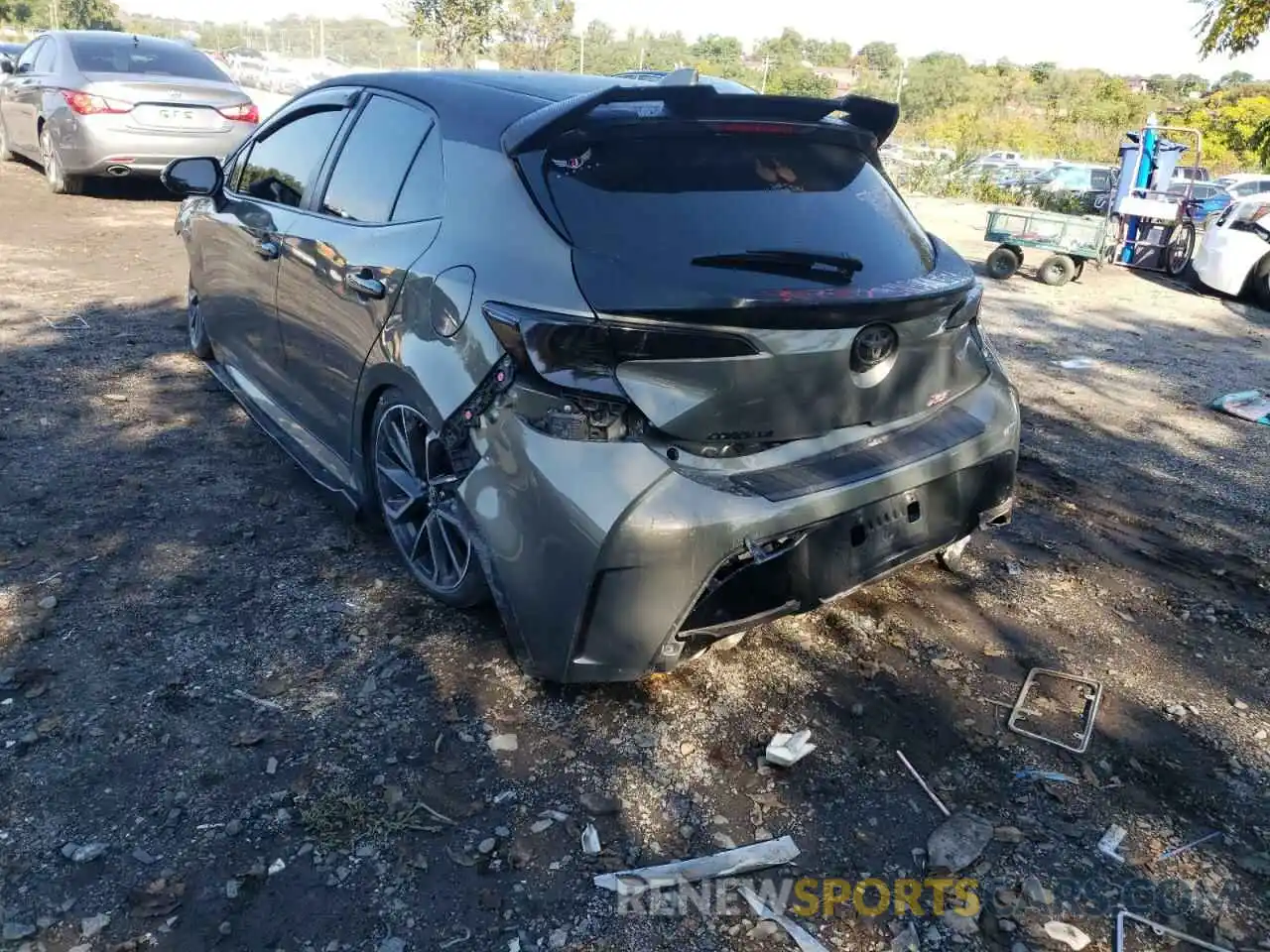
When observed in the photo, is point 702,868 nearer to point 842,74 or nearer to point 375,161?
point 375,161

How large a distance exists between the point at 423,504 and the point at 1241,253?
1079cm

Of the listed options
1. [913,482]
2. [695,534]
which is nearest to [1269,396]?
[913,482]

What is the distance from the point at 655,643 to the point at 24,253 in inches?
340

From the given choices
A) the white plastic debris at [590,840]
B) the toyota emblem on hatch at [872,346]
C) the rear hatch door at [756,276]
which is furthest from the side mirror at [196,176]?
the white plastic debris at [590,840]

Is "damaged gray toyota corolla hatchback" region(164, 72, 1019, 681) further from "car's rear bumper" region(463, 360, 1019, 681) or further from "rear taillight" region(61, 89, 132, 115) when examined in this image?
"rear taillight" region(61, 89, 132, 115)

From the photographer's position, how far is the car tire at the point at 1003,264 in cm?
1130

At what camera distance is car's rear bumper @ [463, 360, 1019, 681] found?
2502mm

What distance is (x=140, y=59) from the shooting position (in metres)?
11.3

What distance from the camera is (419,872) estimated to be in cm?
237

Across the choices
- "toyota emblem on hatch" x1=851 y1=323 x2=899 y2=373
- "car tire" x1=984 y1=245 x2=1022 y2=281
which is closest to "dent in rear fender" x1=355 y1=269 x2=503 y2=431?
"toyota emblem on hatch" x1=851 y1=323 x2=899 y2=373

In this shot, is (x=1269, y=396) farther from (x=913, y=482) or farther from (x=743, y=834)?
(x=743, y=834)

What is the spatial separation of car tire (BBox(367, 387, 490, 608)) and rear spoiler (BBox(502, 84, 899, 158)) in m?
0.90

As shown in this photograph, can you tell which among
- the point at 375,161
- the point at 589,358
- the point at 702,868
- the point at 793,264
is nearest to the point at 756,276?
the point at 793,264

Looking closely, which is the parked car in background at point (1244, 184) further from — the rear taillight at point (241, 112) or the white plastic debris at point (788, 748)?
the white plastic debris at point (788, 748)
